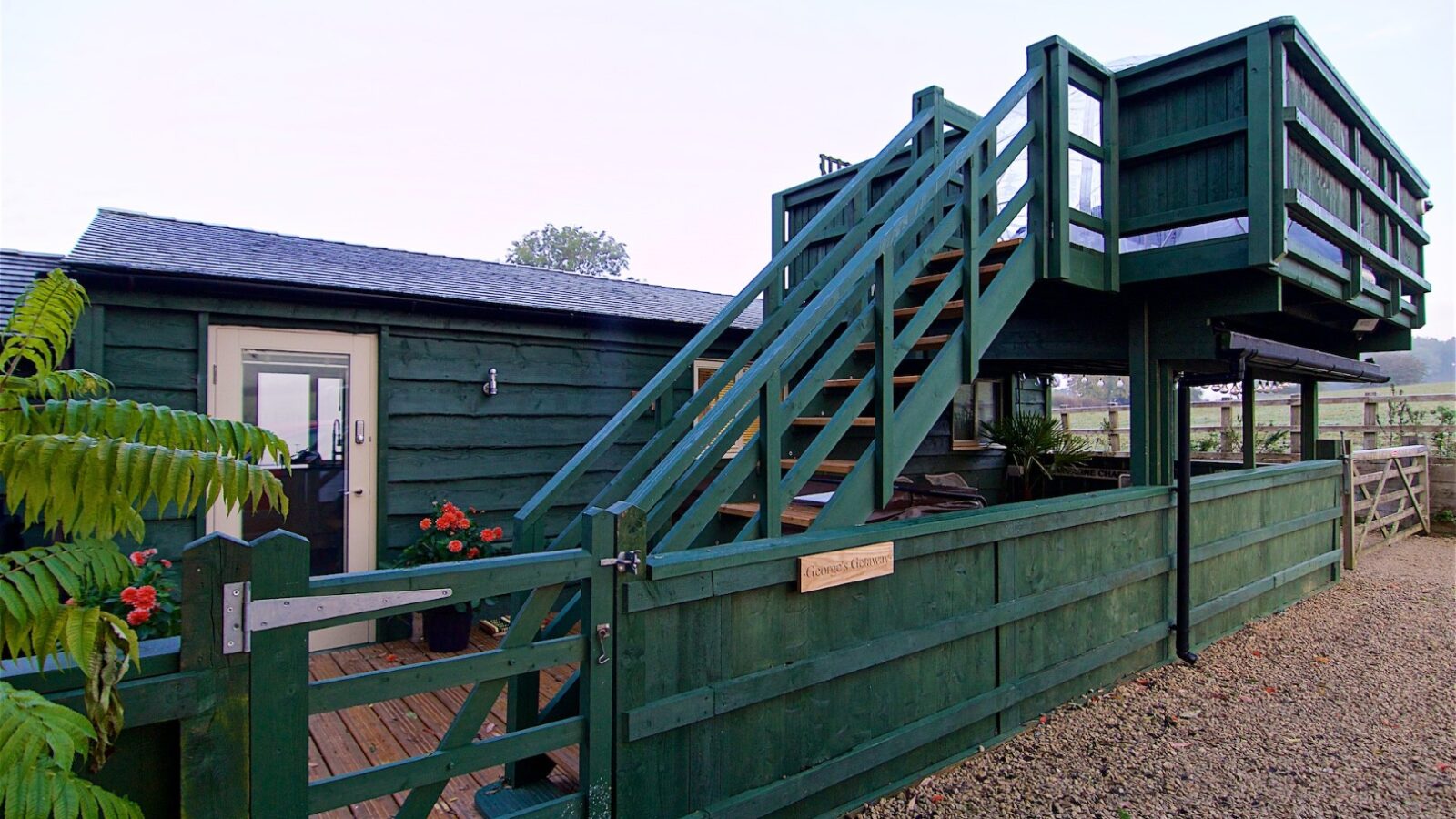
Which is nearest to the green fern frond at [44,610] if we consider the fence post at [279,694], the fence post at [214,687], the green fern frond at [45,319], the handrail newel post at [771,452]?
the fence post at [214,687]

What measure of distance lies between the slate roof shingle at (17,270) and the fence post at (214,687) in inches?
140

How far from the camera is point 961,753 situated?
3145 mm

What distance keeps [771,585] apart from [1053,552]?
185cm

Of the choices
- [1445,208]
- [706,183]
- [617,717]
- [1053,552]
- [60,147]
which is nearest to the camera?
[617,717]

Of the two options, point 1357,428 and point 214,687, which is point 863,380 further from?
point 1357,428

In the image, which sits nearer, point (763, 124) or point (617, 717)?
point (617, 717)

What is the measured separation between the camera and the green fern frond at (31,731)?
105 centimetres

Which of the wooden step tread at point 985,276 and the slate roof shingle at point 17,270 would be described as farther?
the slate roof shingle at point 17,270

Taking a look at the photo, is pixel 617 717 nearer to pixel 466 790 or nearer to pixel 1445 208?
pixel 466 790

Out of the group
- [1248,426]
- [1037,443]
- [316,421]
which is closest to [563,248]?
[1037,443]

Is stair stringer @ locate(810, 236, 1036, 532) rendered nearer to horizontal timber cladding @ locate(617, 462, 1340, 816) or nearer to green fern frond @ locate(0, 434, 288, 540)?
horizontal timber cladding @ locate(617, 462, 1340, 816)

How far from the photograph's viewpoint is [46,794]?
42.1 inches

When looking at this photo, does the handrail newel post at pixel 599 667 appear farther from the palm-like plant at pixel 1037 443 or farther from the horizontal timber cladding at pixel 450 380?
the palm-like plant at pixel 1037 443

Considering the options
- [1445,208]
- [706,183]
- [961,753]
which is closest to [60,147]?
[961,753]
